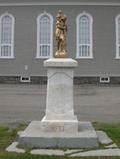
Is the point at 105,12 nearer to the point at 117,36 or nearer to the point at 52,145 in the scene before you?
the point at 117,36

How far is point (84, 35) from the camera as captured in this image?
34812 mm

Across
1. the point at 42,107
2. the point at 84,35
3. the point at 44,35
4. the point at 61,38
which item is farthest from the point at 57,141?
the point at 44,35

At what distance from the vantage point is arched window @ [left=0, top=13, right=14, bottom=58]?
115 feet

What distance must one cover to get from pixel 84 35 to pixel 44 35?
3.04m

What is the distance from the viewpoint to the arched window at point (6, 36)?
3519 centimetres

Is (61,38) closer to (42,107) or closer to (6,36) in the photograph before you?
(42,107)

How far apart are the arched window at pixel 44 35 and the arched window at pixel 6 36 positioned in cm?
206

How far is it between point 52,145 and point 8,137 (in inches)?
73.5

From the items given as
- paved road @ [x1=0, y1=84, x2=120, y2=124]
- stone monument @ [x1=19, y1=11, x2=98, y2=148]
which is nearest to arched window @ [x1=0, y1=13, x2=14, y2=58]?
paved road @ [x1=0, y1=84, x2=120, y2=124]

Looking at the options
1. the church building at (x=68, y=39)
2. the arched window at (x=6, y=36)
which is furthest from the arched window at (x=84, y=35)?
the arched window at (x=6, y=36)

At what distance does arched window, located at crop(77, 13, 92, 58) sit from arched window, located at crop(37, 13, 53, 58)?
212cm

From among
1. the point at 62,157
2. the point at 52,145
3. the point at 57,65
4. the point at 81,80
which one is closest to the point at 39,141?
the point at 52,145

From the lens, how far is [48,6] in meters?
34.8

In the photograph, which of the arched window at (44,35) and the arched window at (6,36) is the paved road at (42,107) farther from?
the arched window at (6,36)
